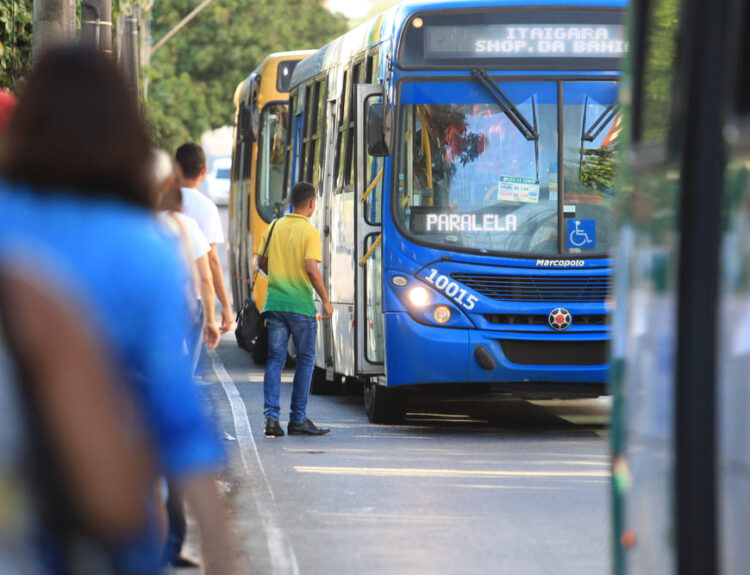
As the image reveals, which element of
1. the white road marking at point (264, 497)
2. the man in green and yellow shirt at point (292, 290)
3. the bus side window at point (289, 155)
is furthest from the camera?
the bus side window at point (289, 155)

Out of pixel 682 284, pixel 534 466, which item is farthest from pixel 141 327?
pixel 534 466

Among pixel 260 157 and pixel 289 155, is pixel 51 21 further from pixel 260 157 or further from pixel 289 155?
pixel 260 157

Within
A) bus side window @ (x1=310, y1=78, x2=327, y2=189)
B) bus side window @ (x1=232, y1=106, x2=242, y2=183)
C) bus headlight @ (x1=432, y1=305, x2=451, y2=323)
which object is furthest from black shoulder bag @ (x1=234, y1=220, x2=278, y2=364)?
bus side window @ (x1=232, y1=106, x2=242, y2=183)

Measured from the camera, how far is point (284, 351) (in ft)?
40.5

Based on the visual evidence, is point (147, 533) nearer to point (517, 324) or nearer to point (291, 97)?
point (517, 324)

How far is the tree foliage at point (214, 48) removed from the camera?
52.6 metres

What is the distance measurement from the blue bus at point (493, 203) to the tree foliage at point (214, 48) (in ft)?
130

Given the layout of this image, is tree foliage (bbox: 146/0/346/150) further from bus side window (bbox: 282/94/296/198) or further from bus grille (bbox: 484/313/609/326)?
bus grille (bbox: 484/313/609/326)

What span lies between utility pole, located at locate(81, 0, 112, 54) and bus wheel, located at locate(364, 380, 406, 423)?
A: 13.3 ft

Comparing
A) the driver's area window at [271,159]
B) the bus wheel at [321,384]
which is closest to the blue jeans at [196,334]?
the bus wheel at [321,384]

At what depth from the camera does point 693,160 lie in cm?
384

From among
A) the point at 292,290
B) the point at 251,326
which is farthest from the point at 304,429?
the point at 292,290

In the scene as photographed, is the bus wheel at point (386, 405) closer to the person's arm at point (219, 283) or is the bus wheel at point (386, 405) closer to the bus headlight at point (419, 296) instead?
the bus headlight at point (419, 296)

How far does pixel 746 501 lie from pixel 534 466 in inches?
278
